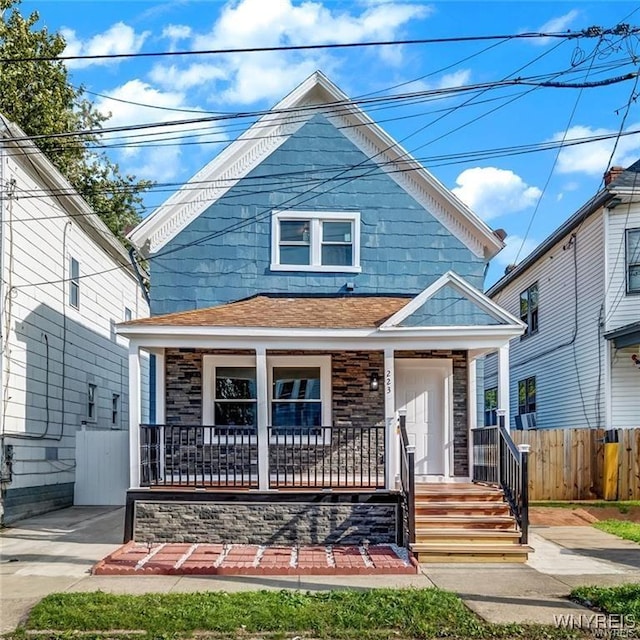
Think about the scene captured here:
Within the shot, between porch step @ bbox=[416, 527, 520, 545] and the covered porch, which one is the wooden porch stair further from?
the covered porch

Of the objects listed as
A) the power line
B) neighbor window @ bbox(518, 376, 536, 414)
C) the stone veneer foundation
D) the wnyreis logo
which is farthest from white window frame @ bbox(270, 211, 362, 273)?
neighbor window @ bbox(518, 376, 536, 414)

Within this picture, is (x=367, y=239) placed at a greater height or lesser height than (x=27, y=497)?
greater

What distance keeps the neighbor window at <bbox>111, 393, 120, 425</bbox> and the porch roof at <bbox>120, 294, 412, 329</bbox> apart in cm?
759

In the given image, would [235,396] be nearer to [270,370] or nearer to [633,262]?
[270,370]

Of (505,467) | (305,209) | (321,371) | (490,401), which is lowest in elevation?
(505,467)

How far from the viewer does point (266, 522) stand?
394 inches

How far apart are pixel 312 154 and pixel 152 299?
3945 mm

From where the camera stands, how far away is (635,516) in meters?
12.8

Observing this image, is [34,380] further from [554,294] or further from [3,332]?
[554,294]

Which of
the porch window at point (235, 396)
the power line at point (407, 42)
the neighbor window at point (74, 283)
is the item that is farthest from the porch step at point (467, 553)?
the neighbor window at point (74, 283)

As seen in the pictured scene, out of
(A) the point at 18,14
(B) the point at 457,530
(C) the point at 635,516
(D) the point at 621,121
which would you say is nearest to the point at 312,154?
(D) the point at 621,121

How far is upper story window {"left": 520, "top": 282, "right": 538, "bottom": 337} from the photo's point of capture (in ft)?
66.8

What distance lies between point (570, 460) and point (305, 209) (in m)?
7.36

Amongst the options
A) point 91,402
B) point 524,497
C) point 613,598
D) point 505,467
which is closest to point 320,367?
point 505,467
